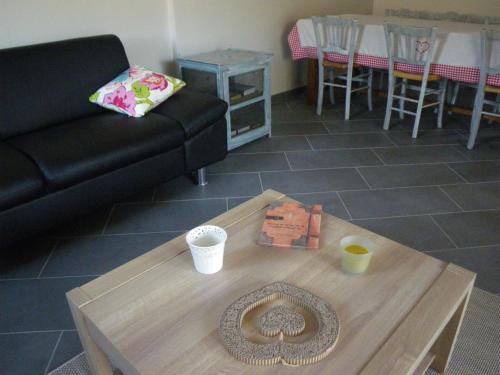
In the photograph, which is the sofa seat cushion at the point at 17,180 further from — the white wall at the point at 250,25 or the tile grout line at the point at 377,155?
the tile grout line at the point at 377,155

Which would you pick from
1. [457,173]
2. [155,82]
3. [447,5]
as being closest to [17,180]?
[155,82]

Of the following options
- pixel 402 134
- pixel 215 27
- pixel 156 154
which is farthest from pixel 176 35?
pixel 402 134

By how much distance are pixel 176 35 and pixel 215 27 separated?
1.27ft

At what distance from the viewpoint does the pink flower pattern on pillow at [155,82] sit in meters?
2.23

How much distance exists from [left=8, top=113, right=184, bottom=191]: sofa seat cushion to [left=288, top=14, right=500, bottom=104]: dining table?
1820 mm

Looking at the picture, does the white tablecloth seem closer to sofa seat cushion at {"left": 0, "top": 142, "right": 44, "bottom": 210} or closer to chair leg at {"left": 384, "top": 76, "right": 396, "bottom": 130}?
chair leg at {"left": 384, "top": 76, "right": 396, "bottom": 130}

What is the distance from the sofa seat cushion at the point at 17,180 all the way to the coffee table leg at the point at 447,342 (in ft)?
5.02

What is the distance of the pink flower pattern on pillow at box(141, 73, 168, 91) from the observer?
2.23 meters

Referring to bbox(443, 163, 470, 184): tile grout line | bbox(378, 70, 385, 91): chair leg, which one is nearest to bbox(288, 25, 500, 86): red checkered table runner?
bbox(443, 163, 470, 184): tile grout line

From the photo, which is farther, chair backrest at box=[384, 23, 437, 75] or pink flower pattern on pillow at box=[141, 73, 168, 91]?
chair backrest at box=[384, 23, 437, 75]

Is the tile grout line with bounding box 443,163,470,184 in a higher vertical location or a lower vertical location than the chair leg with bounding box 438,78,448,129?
lower

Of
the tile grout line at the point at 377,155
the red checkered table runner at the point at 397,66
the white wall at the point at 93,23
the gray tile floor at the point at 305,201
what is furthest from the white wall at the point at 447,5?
the white wall at the point at 93,23

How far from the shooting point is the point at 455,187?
7.77 ft

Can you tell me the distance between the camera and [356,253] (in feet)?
3.66
